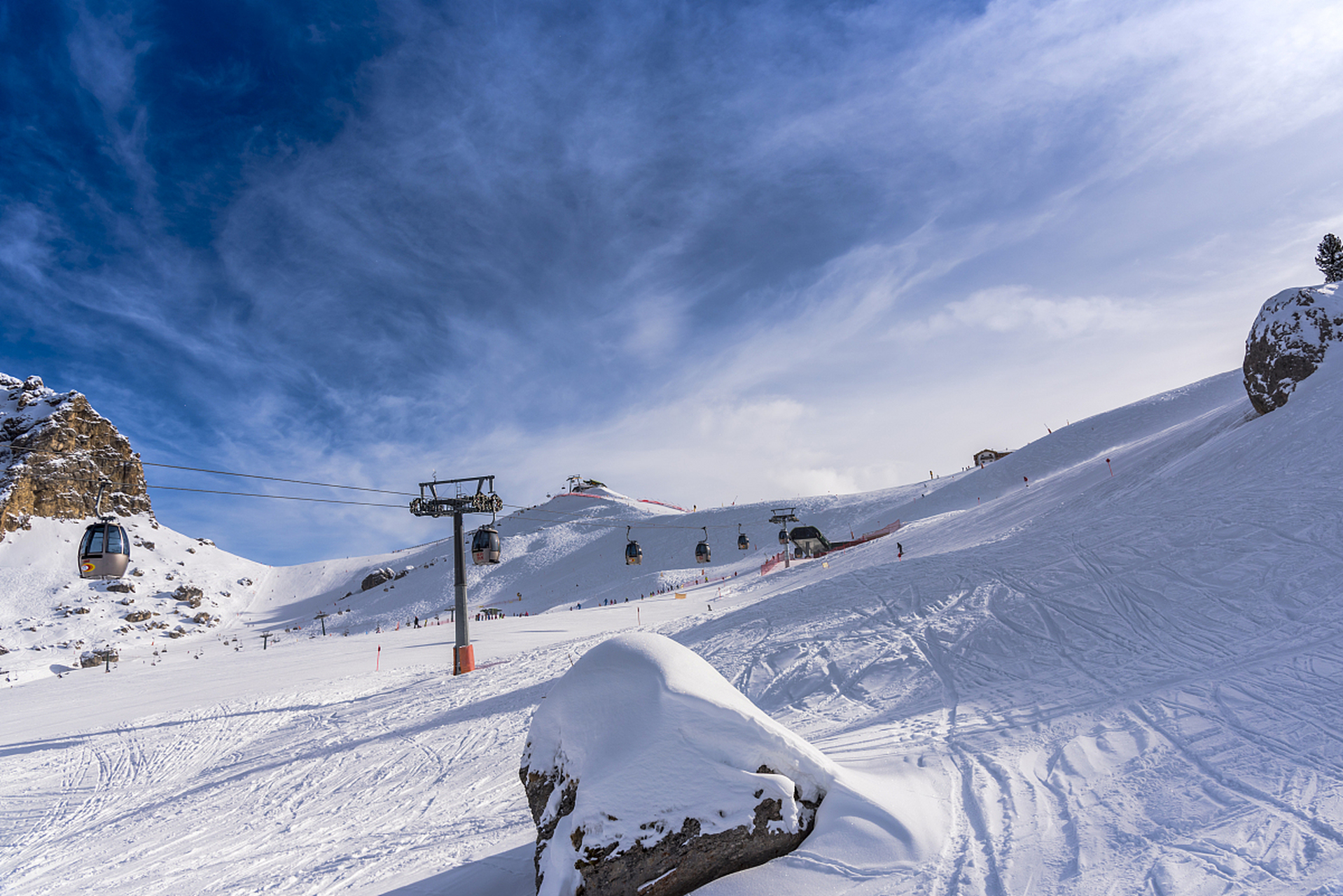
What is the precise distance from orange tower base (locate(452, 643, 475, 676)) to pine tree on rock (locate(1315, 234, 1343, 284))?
233ft

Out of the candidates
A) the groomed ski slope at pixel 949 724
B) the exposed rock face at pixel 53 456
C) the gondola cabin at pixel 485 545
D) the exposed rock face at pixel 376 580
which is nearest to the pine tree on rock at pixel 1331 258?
the groomed ski slope at pixel 949 724

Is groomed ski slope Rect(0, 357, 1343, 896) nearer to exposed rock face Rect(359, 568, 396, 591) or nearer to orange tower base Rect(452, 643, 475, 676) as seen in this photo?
orange tower base Rect(452, 643, 475, 676)

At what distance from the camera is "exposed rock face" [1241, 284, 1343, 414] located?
55.0 feet

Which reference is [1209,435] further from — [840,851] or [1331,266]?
[1331,266]

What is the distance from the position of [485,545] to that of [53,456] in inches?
4322

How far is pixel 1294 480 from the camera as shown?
12.7 metres

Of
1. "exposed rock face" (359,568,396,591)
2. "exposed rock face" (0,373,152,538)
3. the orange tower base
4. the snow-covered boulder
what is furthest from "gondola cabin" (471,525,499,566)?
"exposed rock face" (0,373,152,538)

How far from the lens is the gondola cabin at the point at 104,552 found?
11297 mm

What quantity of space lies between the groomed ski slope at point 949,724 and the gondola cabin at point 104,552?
3.79m

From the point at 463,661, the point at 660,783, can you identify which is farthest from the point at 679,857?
the point at 463,661

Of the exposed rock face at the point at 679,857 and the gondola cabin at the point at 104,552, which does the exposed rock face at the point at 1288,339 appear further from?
the gondola cabin at the point at 104,552

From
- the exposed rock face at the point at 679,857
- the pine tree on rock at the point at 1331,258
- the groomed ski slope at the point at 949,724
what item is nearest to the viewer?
the exposed rock face at the point at 679,857

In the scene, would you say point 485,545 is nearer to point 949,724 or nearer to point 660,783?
point 949,724

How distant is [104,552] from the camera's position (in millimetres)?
11297
